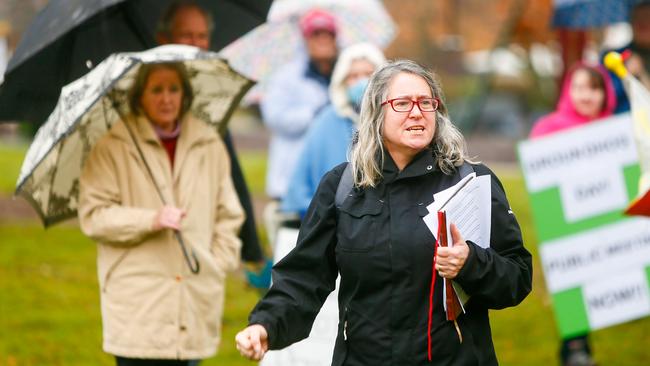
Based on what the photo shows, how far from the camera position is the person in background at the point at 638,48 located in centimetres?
888

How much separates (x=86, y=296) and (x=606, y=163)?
4.89 m

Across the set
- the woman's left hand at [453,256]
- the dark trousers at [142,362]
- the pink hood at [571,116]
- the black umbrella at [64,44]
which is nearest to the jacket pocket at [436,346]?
the woman's left hand at [453,256]

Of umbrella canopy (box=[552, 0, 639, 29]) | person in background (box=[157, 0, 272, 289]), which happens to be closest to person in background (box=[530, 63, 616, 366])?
umbrella canopy (box=[552, 0, 639, 29])

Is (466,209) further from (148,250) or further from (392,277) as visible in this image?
(148,250)

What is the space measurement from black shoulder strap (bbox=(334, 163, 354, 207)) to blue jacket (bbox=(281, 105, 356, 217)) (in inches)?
98.7

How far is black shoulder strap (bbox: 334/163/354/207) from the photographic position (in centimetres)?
477

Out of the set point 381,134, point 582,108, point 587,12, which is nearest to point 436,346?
point 381,134

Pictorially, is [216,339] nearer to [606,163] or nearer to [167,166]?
[167,166]

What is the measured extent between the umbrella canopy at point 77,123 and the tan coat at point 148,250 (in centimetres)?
8

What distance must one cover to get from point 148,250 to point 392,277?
195 centimetres

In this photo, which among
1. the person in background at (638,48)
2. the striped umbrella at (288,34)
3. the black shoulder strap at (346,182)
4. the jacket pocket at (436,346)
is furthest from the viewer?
the striped umbrella at (288,34)

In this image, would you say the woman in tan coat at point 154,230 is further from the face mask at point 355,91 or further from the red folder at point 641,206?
the red folder at point 641,206

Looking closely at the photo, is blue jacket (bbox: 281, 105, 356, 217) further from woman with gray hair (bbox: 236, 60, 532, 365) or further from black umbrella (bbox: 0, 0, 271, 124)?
woman with gray hair (bbox: 236, 60, 532, 365)

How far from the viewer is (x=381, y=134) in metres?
4.79
